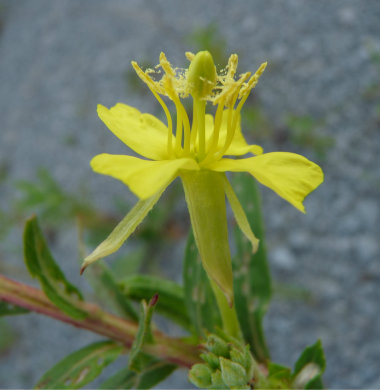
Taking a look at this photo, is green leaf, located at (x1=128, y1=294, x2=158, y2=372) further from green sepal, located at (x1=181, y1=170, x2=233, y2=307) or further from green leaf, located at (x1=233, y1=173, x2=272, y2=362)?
green leaf, located at (x1=233, y1=173, x2=272, y2=362)

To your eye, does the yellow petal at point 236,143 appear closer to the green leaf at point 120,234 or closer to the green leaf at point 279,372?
the green leaf at point 120,234


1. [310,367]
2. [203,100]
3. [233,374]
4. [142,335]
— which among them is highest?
[203,100]

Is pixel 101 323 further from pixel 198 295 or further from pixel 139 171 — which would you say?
pixel 139 171

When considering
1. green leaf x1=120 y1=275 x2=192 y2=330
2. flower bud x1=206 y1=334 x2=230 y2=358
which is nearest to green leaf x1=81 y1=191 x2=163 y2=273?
flower bud x1=206 y1=334 x2=230 y2=358

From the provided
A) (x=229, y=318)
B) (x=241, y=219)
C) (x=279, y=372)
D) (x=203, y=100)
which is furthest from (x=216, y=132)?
(x=279, y=372)

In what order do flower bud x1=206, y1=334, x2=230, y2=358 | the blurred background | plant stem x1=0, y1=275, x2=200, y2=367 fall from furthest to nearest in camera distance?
the blurred background < plant stem x1=0, y1=275, x2=200, y2=367 < flower bud x1=206, y1=334, x2=230, y2=358

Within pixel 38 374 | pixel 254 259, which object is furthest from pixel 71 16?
pixel 254 259

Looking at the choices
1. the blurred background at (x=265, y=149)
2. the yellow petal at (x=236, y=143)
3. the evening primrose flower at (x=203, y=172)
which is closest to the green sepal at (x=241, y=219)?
the evening primrose flower at (x=203, y=172)
